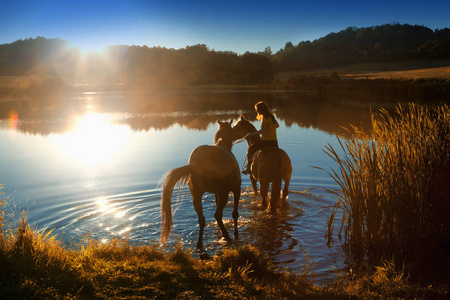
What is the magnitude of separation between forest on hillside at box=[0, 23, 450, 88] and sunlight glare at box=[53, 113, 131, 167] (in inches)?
2290

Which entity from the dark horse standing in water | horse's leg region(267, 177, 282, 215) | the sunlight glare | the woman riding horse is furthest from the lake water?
the woman riding horse

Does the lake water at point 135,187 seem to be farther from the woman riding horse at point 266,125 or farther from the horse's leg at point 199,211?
the woman riding horse at point 266,125

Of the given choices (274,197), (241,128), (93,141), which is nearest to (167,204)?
(274,197)

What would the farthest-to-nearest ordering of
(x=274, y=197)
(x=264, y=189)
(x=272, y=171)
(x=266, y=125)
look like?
1. (x=266, y=125)
2. (x=264, y=189)
3. (x=272, y=171)
4. (x=274, y=197)

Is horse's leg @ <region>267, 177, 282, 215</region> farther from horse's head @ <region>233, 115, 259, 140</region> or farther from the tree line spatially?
the tree line

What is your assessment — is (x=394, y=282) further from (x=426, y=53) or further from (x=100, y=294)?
(x=426, y=53)

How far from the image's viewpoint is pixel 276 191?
9102 mm

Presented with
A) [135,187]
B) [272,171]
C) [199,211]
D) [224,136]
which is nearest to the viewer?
[199,211]

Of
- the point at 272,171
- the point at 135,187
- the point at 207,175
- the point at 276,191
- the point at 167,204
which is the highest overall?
the point at 207,175

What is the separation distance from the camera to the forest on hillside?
85188 mm

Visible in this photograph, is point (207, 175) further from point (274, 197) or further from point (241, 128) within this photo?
point (241, 128)

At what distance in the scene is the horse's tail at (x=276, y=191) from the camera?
9.05 m

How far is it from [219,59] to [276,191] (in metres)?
83.6

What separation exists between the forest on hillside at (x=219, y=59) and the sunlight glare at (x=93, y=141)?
58167 millimetres
